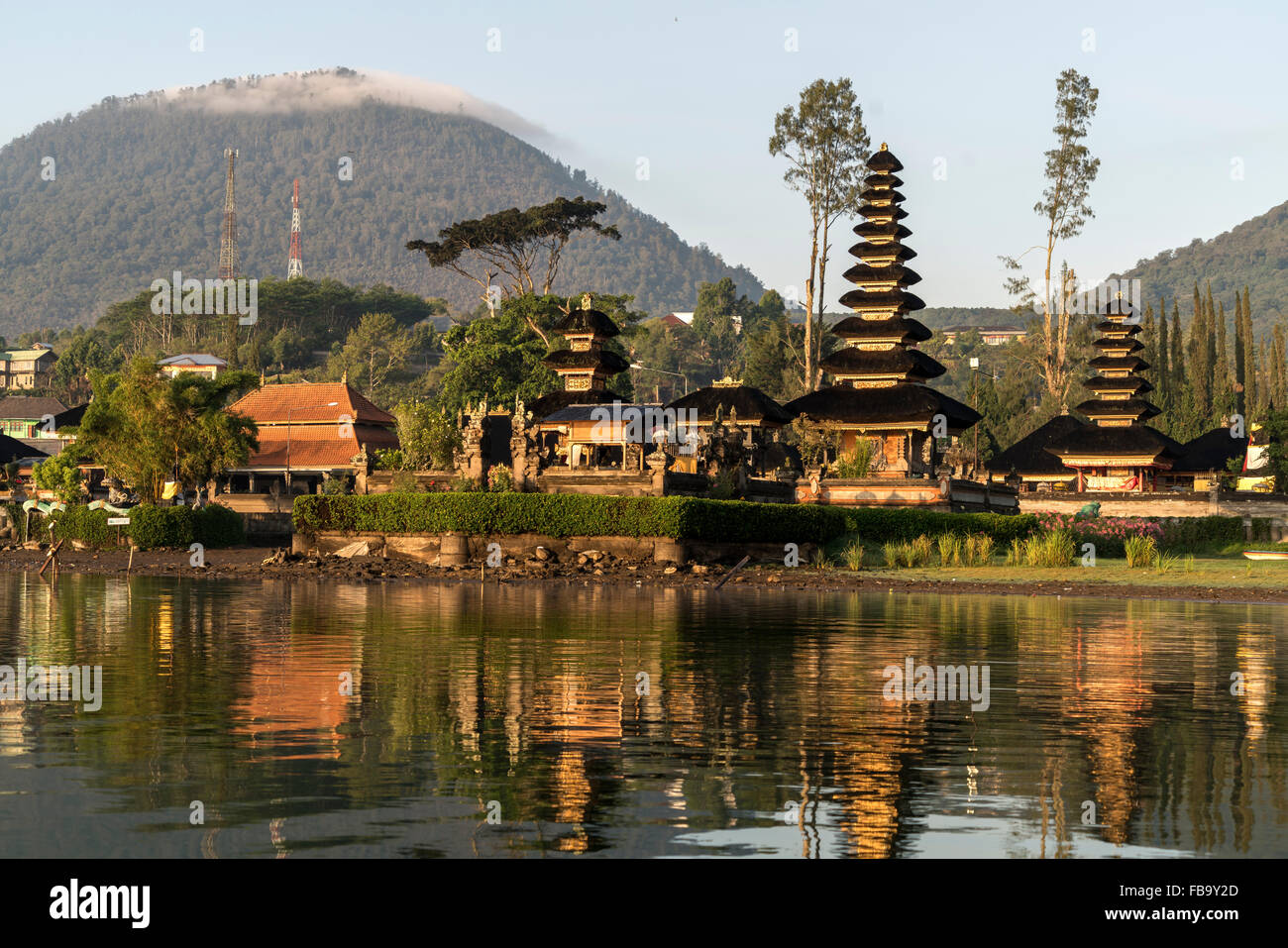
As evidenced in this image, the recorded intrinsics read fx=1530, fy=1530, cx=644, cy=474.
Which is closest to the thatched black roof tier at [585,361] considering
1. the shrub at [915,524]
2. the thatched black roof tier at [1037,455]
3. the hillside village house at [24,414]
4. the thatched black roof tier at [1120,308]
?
the thatched black roof tier at [1037,455]

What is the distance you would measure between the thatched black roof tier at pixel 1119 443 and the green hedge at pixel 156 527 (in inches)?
1796

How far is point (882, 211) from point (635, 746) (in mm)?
70697

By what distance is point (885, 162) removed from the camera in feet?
268

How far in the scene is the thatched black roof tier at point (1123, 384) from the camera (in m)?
86.1

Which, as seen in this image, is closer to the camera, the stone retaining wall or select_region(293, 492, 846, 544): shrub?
select_region(293, 492, 846, 544): shrub

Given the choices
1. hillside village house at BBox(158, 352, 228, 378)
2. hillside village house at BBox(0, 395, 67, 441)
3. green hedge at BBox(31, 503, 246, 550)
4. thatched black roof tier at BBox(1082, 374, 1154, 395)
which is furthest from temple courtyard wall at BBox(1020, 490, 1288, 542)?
hillside village house at BBox(0, 395, 67, 441)

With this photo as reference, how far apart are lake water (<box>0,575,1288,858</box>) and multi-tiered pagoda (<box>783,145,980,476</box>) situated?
1938 inches

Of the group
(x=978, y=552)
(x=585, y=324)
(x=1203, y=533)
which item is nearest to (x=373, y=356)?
(x=585, y=324)

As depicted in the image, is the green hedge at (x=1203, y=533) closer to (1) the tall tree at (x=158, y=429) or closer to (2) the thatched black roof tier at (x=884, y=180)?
(2) the thatched black roof tier at (x=884, y=180)

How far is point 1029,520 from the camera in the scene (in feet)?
187

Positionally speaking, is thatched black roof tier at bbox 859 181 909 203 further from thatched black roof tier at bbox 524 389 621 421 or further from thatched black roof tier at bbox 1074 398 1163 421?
thatched black roof tier at bbox 524 389 621 421

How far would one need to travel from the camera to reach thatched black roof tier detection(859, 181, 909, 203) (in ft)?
266

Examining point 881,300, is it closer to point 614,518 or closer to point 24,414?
point 614,518

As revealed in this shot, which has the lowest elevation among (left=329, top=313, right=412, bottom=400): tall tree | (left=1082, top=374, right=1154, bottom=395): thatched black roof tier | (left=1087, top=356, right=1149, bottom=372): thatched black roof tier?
(left=1082, top=374, right=1154, bottom=395): thatched black roof tier
